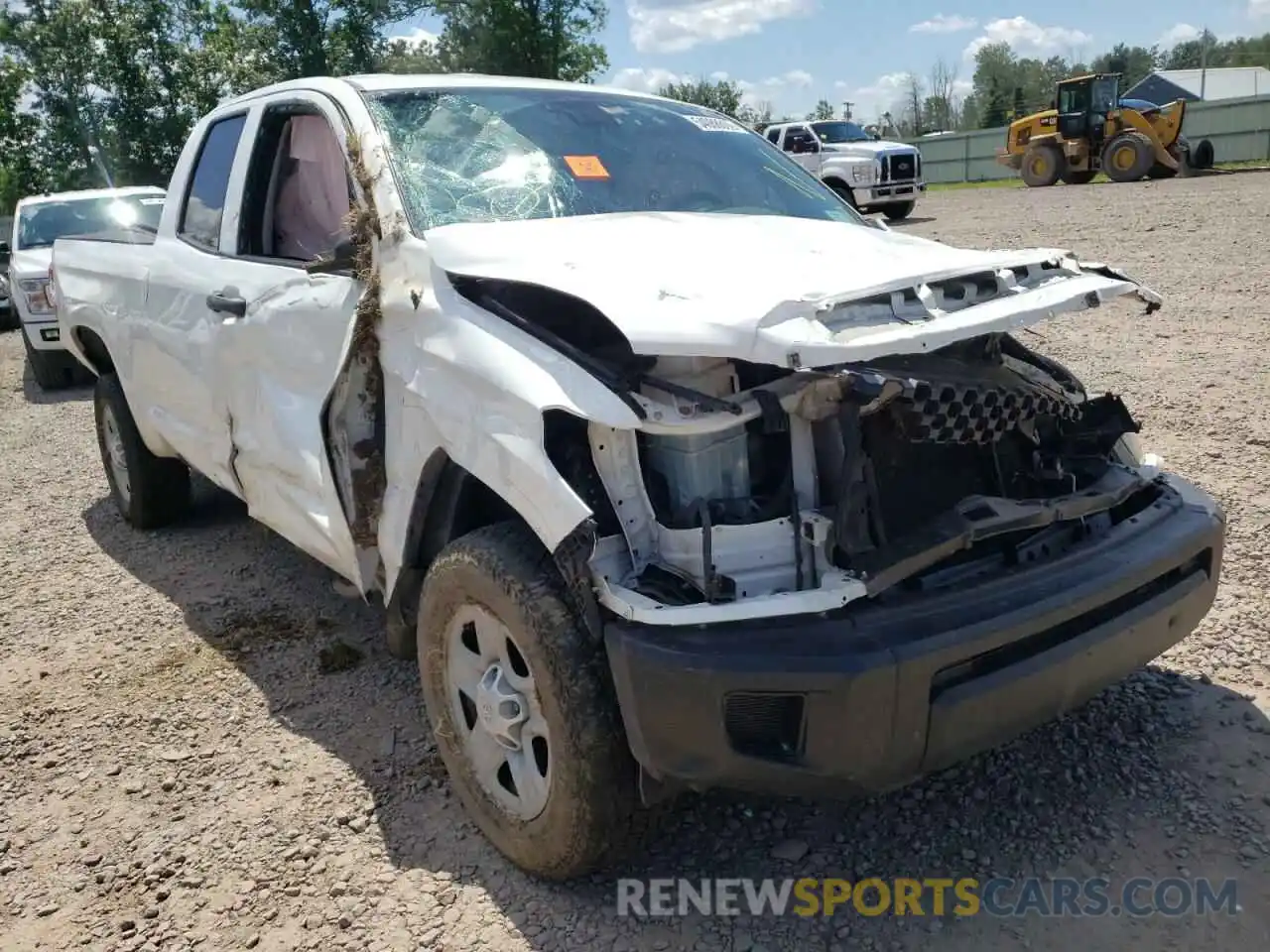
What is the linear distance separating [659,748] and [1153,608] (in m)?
1.24

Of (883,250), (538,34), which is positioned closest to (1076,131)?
(538,34)

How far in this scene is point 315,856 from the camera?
289 cm

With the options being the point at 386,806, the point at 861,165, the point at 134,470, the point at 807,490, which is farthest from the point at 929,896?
the point at 861,165

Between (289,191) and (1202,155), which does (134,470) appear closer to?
(289,191)

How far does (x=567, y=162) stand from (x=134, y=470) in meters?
3.19

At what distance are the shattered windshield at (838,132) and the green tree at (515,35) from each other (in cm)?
1583

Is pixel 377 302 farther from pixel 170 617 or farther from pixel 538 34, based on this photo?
pixel 538 34

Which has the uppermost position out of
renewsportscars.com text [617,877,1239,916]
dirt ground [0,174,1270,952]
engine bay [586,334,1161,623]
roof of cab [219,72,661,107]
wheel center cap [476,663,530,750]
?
roof of cab [219,72,661,107]

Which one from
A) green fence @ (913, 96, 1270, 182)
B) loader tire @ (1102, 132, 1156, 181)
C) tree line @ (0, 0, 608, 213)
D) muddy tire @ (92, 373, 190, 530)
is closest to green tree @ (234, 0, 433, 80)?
tree line @ (0, 0, 608, 213)

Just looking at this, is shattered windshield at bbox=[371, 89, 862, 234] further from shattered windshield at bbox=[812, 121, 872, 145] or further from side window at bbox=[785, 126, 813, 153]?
shattered windshield at bbox=[812, 121, 872, 145]

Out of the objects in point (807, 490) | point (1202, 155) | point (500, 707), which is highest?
A: point (807, 490)

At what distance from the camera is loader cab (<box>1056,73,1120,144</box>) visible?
23.1 m

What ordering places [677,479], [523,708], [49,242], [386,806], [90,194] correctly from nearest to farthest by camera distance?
1. [677,479]
2. [523,708]
3. [386,806]
4. [49,242]
5. [90,194]

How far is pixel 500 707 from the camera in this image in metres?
2.58
